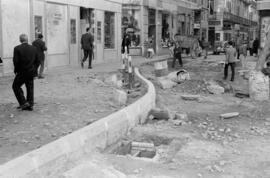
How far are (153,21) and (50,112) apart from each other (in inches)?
1057

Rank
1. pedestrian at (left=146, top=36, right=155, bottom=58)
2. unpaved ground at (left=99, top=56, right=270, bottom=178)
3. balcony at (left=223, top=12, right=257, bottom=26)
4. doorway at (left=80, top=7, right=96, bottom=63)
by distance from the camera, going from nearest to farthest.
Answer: unpaved ground at (left=99, top=56, right=270, bottom=178), doorway at (left=80, top=7, right=96, bottom=63), pedestrian at (left=146, top=36, right=155, bottom=58), balcony at (left=223, top=12, right=257, bottom=26)

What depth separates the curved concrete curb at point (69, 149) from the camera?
16.0 ft

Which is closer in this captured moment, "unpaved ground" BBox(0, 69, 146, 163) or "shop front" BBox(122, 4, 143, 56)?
"unpaved ground" BBox(0, 69, 146, 163)

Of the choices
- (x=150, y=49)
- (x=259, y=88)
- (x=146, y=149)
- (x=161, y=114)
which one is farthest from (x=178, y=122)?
(x=150, y=49)

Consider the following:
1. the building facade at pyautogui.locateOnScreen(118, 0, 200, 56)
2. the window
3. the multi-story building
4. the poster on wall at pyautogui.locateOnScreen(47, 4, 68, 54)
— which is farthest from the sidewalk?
the multi-story building

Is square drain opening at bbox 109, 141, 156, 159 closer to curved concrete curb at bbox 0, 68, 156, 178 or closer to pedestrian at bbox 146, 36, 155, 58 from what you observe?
curved concrete curb at bbox 0, 68, 156, 178

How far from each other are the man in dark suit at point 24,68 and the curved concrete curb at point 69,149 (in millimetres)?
2196

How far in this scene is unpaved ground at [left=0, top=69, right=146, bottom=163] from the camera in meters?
6.95

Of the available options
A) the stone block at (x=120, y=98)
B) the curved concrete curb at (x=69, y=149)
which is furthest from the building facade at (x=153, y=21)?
the curved concrete curb at (x=69, y=149)

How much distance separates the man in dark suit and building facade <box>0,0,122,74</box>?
249 inches

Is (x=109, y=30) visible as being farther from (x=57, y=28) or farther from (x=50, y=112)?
(x=50, y=112)

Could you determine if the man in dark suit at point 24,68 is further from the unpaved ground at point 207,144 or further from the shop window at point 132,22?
the shop window at point 132,22

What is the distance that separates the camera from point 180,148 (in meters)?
7.26

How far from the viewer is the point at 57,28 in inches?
742
